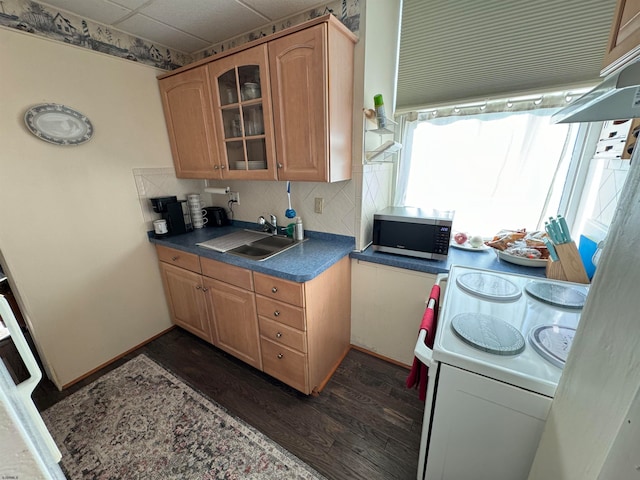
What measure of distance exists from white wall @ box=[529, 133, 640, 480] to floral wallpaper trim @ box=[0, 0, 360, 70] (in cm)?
153

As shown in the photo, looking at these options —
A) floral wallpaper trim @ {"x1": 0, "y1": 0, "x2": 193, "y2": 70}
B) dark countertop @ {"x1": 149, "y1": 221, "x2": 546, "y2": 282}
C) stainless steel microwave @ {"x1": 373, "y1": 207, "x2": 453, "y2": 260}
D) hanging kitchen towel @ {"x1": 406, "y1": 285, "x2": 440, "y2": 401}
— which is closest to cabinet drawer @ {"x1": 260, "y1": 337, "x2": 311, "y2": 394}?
dark countertop @ {"x1": 149, "y1": 221, "x2": 546, "y2": 282}

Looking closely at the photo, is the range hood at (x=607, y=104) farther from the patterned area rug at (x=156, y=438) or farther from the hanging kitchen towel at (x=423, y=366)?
the patterned area rug at (x=156, y=438)

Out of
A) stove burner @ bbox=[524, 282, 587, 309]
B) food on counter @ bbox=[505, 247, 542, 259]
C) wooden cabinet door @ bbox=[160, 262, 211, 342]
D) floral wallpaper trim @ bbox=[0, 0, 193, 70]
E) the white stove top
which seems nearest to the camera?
the white stove top

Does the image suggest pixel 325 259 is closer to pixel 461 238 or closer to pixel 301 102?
pixel 301 102

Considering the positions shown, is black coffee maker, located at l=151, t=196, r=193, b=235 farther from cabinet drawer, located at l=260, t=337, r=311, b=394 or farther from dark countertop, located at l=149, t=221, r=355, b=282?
cabinet drawer, located at l=260, t=337, r=311, b=394

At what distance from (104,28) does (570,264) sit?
9.97 feet

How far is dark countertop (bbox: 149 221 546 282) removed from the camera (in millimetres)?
1421

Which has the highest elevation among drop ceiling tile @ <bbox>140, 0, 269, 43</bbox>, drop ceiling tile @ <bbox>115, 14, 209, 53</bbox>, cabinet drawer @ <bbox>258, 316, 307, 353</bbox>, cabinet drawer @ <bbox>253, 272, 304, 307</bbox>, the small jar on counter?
drop ceiling tile @ <bbox>115, 14, 209, 53</bbox>

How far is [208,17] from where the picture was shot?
5.08 ft

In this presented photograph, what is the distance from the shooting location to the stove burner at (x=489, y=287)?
1.11 metres

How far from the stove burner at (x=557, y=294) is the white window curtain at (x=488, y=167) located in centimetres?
70

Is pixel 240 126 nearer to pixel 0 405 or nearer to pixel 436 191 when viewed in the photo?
pixel 436 191

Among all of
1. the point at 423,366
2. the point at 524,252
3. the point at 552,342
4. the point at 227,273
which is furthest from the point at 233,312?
the point at 524,252

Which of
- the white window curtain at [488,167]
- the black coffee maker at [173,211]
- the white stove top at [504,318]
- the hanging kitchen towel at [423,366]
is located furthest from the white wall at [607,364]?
the black coffee maker at [173,211]
